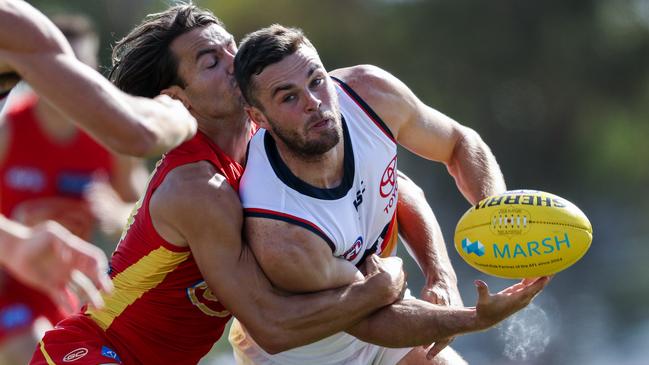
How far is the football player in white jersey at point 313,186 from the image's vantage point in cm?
498

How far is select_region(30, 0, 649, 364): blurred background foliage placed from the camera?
64.1 ft

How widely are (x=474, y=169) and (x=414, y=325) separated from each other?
111 centimetres

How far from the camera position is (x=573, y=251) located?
16.6 feet

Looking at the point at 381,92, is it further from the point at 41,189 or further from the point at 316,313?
the point at 41,189

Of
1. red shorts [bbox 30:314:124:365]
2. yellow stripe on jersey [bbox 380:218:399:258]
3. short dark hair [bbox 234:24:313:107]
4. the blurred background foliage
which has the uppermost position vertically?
short dark hair [bbox 234:24:313:107]

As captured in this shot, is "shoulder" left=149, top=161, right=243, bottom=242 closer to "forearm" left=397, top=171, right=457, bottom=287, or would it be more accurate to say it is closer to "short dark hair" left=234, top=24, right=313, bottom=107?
"short dark hair" left=234, top=24, right=313, bottom=107

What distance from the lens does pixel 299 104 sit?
5.10m

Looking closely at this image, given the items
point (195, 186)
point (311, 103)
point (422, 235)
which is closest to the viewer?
point (195, 186)

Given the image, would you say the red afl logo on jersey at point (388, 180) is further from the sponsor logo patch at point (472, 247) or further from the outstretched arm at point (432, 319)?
the outstretched arm at point (432, 319)

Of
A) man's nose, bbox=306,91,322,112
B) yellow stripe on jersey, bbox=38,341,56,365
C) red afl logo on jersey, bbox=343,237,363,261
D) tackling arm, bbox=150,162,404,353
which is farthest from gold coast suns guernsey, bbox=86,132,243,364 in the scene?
red afl logo on jersey, bbox=343,237,363,261

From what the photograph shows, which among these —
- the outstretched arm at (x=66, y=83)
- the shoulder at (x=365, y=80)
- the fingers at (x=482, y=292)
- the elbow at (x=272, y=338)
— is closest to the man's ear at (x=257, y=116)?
the shoulder at (x=365, y=80)

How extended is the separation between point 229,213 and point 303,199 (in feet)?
1.14

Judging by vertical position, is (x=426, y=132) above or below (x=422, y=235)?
above

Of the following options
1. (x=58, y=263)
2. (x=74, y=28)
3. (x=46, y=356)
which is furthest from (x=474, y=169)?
(x=74, y=28)
